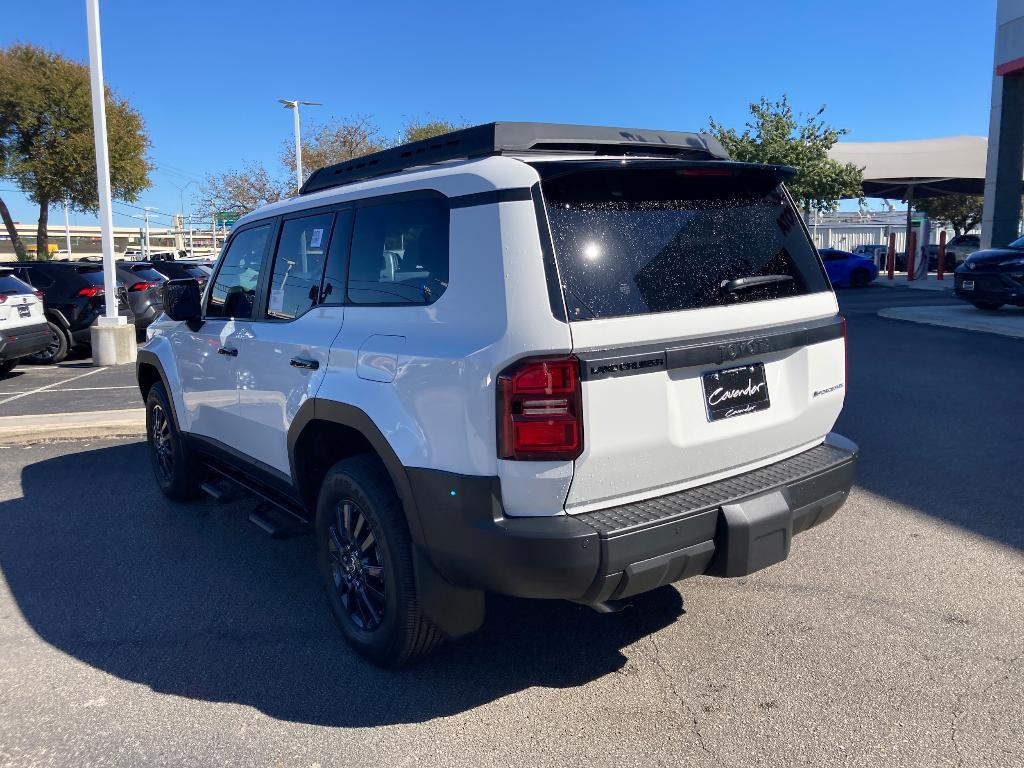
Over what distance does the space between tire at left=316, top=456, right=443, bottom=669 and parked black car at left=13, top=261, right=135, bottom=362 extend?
1131cm

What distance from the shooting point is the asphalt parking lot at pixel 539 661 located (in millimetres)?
2926

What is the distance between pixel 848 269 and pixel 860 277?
0.52m

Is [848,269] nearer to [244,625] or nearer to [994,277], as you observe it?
[994,277]

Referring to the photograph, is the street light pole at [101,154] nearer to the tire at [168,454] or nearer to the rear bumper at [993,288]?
the tire at [168,454]

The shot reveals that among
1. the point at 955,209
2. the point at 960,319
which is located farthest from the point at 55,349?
the point at 955,209

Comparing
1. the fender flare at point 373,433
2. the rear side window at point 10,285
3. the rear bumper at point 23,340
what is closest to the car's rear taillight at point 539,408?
the fender flare at point 373,433

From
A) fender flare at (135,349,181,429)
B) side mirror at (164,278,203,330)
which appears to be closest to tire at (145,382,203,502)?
fender flare at (135,349,181,429)

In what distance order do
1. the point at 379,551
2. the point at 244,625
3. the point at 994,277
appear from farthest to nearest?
1. the point at 994,277
2. the point at 244,625
3. the point at 379,551

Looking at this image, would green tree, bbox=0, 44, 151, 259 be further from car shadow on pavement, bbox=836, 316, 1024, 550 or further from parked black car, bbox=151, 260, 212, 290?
car shadow on pavement, bbox=836, 316, 1024, 550

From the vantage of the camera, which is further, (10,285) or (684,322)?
(10,285)

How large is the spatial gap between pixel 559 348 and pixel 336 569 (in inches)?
64.0

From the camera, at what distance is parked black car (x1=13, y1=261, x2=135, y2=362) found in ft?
43.2

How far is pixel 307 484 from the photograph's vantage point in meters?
3.95

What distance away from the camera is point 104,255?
12.5 meters
